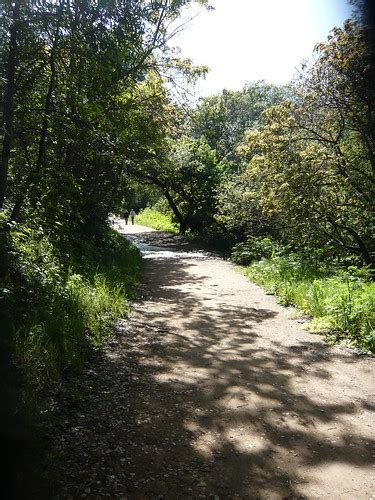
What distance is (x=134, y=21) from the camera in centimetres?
505

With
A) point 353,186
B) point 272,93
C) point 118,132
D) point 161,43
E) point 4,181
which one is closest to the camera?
point 4,181

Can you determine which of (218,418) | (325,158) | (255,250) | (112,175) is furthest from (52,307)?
(255,250)

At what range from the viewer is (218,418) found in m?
4.14

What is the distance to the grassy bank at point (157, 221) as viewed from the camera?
101 ft

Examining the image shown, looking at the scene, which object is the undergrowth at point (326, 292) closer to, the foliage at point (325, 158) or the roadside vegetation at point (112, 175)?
the roadside vegetation at point (112, 175)

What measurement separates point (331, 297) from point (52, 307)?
5061mm

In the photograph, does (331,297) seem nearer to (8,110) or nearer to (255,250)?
(8,110)

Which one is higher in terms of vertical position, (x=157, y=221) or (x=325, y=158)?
(x=325, y=158)

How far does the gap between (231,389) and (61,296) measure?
295 centimetres

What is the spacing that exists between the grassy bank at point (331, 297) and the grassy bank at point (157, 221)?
19152 millimetres

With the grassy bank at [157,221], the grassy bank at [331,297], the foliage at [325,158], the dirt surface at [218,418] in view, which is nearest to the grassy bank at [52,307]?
the dirt surface at [218,418]

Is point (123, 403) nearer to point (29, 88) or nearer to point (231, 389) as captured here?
point (231, 389)

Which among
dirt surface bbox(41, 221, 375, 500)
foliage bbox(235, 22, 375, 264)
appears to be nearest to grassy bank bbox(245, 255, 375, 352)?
dirt surface bbox(41, 221, 375, 500)

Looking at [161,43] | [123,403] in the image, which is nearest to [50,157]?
[123,403]
